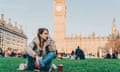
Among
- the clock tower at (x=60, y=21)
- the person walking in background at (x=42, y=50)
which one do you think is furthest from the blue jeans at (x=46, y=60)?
the clock tower at (x=60, y=21)

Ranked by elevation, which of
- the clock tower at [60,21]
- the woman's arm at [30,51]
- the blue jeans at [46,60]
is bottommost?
the blue jeans at [46,60]

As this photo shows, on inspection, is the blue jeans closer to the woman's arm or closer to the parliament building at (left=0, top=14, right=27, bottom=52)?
the woman's arm

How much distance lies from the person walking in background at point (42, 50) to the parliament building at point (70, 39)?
92.6 meters

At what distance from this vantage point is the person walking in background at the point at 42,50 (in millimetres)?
7953

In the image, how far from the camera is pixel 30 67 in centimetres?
868

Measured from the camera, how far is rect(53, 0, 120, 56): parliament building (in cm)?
11112

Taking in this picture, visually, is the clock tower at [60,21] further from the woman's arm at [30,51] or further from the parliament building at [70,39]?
the woman's arm at [30,51]

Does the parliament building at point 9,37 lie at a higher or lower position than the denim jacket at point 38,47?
higher

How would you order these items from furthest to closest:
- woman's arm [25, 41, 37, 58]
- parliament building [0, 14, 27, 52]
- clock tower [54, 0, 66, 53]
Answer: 1. clock tower [54, 0, 66, 53]
2. parliament building [0, 14, 27, 52]
3. woman's arm [25, 41, 37, 58]

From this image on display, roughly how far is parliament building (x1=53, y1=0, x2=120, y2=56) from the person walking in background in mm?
92586

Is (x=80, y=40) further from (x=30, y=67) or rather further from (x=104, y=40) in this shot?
(x=30, y=67)

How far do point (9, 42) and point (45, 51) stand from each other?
10868 cm

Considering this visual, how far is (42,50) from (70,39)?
4992 inches

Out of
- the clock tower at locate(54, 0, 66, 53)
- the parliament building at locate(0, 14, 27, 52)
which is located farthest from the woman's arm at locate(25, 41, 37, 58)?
the clock tower at locate(54, 0, 66, 53)
